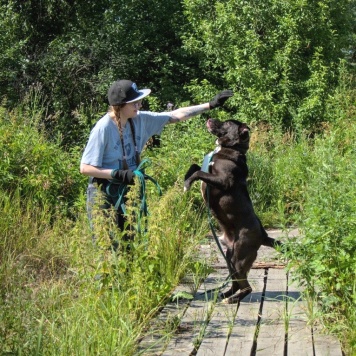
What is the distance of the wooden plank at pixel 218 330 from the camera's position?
5023mm

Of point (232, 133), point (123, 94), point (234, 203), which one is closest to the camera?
point (123, 94)

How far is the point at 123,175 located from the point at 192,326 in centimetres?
127

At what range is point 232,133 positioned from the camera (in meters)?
6.55

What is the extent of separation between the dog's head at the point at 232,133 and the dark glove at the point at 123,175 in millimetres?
980

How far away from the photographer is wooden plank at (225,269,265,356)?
199 inches

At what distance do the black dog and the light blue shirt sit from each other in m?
0.48

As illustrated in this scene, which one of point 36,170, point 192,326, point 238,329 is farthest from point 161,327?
point 36,170

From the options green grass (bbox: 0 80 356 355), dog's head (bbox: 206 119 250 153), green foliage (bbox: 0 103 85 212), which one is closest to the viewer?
green grass (bbox: 0 80 356 355)

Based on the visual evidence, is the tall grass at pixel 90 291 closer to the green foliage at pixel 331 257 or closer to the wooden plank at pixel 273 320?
the wooden plank at pixel 273 320

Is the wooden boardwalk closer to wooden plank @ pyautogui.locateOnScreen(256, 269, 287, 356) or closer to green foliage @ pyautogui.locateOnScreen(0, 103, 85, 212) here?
wooden plank @ pyautogui.locateOnScreen(256, 269, 287, 356)

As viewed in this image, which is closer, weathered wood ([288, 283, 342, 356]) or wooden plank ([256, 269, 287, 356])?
weathered wood ([288, 283, 342, 356])

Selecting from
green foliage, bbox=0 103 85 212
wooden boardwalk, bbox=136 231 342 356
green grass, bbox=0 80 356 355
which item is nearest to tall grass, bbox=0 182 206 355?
green grass, bbox=0 80 356 355

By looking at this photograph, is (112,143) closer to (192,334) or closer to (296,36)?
(192,334)

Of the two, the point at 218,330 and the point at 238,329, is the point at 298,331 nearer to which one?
the point at 238,329
